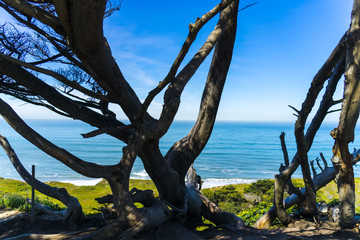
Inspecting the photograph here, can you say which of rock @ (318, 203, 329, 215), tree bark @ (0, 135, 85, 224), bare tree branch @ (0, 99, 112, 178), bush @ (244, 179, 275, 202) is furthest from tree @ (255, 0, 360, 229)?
bush @ (244, 179, 275, 202)

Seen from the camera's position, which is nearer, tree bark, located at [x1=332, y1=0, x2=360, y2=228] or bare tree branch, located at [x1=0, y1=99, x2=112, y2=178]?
bare tree branch, located at [x1=0, y1=99, x2=112, y2=178]

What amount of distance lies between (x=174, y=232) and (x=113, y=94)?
217cm

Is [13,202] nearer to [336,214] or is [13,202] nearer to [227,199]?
[336,214]

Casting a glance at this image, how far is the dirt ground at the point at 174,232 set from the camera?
3.67m

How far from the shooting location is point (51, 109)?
3.86 m

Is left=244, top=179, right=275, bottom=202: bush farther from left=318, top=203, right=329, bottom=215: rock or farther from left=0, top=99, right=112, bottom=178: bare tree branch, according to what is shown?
left=0, top=99, right=112, bottom=178: bare tree branch

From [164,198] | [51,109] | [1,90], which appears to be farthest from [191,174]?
[1,90]

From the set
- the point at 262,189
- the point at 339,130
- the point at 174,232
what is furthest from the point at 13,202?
the point at 262,189

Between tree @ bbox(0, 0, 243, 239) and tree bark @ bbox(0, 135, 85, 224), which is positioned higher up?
tree @ bbox(0, 0, 243, 239)

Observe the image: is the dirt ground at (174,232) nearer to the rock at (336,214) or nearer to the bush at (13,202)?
the rock at (336,214)

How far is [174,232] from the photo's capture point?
12.9 ft

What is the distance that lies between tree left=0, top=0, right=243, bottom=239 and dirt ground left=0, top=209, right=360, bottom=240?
24cm

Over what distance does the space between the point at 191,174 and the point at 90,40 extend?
4.58m

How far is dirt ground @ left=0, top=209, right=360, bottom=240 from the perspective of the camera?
3.67 meters
